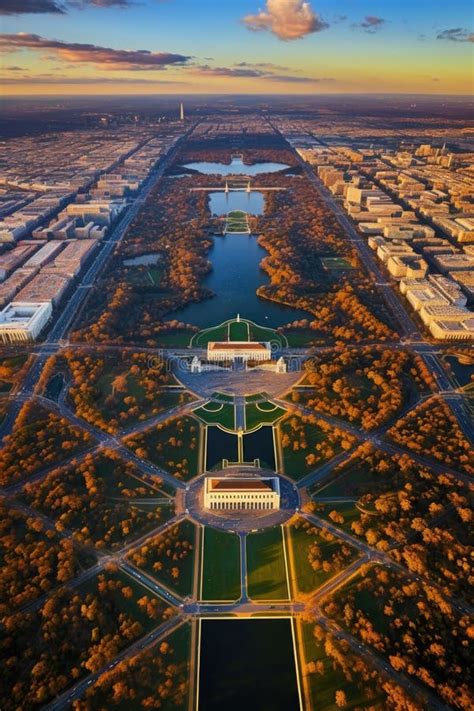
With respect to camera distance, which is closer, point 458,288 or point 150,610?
point 150,610

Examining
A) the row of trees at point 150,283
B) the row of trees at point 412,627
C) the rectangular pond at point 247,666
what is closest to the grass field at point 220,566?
the rectangular pond at point 247,666

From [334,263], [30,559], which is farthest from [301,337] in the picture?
[30,559]

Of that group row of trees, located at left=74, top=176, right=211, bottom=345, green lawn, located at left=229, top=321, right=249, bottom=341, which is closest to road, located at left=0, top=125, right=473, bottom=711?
row of trees, located at left=74, top=176, right=211, bottom=345

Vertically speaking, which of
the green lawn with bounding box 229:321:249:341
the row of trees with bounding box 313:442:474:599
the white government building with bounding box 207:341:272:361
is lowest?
the row of trees with bounding box 313:442:474:599

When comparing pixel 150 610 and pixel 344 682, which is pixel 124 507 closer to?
pixel 150 610

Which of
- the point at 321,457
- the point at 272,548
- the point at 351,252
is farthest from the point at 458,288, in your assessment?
the point at 272,548

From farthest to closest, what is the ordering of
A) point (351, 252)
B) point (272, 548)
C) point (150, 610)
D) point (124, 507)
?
1. point (351, 252)
2. point (124, 507)
3. point (272, 548)
4. point (150, 610)

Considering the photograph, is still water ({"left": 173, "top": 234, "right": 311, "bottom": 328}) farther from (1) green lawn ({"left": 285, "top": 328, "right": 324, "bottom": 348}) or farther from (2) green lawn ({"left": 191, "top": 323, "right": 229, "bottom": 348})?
(1) green lawn ({"left": 285, "top": 328, "right": 324, "bottom": 348})
